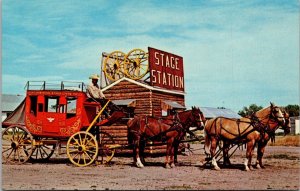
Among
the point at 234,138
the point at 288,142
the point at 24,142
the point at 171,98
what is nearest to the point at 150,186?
the point at 234,138

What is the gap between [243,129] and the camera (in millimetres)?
14484

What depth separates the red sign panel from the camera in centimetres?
2227

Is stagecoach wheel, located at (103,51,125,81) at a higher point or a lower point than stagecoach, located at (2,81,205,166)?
higher

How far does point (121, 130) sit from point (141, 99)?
199 cm

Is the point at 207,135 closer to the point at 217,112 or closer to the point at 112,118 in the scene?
the point at 112,118

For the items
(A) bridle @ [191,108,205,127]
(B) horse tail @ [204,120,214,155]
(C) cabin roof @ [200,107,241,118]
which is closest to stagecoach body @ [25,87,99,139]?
(A) bridle @ [191,108,205,127]

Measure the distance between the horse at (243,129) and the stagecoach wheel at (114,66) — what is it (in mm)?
9396

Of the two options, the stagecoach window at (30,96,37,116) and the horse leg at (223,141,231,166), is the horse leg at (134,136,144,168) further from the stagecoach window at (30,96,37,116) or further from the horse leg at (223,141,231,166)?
the stagecoach window at (30,96,37,116)

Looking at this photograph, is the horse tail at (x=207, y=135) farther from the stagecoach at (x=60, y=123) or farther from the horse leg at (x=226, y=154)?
the stagecoach at (x=60, y=123)

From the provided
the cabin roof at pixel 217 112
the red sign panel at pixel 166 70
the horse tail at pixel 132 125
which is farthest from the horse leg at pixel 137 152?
the cabin roof at pixel 217 112

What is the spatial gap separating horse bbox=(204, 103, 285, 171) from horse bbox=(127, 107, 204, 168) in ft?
2.75

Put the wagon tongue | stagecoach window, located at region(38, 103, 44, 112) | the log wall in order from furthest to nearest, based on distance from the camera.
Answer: the log wall → stagecoach window, located at region(38, 103, 44, 112) → the wagon tongue

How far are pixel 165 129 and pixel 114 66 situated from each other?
8670 mm

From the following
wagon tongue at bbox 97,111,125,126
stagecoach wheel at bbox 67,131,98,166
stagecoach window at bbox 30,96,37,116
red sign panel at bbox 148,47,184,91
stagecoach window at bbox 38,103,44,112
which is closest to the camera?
stagecoach wheel at bbox 67,131,98,166
